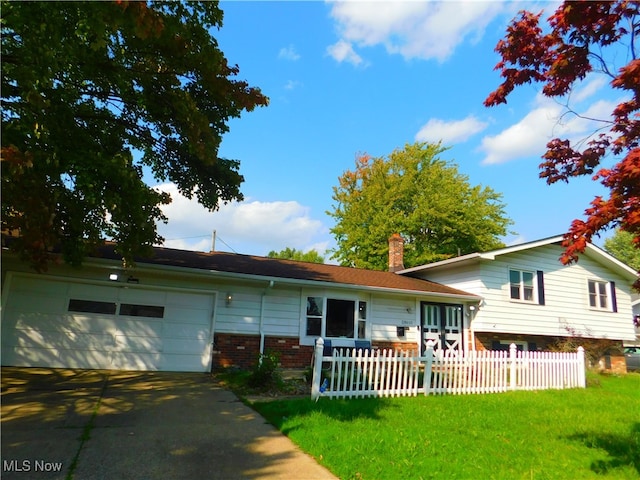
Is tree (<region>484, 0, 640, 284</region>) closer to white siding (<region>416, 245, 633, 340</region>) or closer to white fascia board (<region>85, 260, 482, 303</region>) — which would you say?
white fascia board (<region>85, 260, 482, 303</region>)

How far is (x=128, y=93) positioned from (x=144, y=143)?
1.49 metres

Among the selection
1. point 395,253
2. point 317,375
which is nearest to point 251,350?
point 317,375

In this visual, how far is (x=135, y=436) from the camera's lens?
5.09 meters

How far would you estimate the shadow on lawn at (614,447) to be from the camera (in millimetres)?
4941

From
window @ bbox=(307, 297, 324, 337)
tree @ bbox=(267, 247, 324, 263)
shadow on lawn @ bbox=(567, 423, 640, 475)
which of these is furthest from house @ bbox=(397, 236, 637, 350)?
tree @ bbox=(267, 247, 324, 263)

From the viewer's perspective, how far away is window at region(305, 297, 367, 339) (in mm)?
12883

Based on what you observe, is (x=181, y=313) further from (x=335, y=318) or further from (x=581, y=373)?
(x=581, y=373)

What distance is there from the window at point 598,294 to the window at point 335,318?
1112 cm

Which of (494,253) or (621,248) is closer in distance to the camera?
(494,253)

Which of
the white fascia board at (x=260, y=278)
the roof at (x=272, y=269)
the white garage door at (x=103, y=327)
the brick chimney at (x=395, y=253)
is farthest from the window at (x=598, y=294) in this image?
the white garage door at (x=103, y=327)

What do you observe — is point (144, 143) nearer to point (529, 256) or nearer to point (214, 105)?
point (214, 105)

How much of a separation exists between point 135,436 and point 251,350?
668 cm

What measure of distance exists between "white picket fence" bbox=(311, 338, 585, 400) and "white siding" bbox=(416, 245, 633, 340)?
3797 millimetres

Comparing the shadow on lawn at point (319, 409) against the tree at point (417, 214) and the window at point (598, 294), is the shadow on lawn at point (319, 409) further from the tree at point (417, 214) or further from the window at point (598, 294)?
the tree at point (417, 214)
